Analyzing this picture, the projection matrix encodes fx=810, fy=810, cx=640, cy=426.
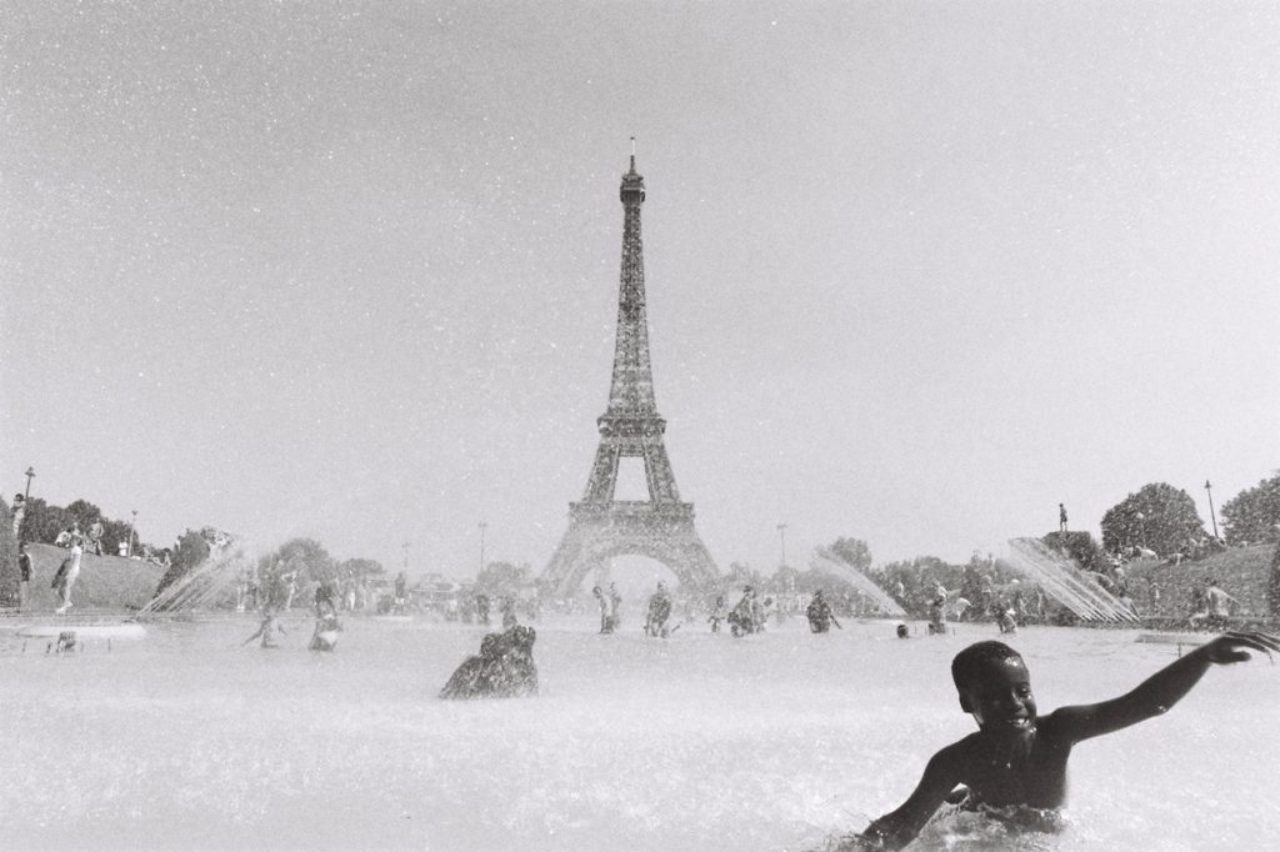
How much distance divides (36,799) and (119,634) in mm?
16832

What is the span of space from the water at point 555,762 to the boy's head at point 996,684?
2.02ft

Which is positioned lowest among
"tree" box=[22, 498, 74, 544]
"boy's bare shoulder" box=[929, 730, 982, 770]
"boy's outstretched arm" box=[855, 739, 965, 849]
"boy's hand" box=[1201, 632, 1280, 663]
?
"boy's outstretched arm" box=[855, 739, 965, 849]

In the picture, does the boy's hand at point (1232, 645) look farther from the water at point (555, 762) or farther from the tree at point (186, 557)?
the tree at point (186, 557)

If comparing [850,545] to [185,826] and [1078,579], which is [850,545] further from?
[185,826]

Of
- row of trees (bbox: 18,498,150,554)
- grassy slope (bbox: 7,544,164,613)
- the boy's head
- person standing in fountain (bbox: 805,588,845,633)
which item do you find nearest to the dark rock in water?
the boy's head

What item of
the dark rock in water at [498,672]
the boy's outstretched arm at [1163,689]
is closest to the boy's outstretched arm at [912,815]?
the boy's outstretched arm at [1163,689]

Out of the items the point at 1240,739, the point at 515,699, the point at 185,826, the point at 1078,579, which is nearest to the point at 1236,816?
the point at 1240,739

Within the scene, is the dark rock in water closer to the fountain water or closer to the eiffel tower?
the fountain water

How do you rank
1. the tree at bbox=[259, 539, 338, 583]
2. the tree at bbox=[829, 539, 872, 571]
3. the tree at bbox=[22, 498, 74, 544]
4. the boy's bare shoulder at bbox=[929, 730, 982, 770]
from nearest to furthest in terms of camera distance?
the boy's bare shoulder at bbox=[929, 730, 982, 770] → the tree at bbox=[259, 539, 338, 583] → the tree at bbox=[22, 498, 74, 544] → the tree at bbox=[829, 539, 872, 571]

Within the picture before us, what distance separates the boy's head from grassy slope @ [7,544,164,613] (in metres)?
44.9

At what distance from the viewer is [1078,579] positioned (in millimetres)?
40281

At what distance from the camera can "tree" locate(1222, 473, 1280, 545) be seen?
222ft

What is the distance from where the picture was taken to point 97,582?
47.3 metres

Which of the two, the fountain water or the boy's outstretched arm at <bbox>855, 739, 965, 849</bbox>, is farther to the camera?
the fountain water
